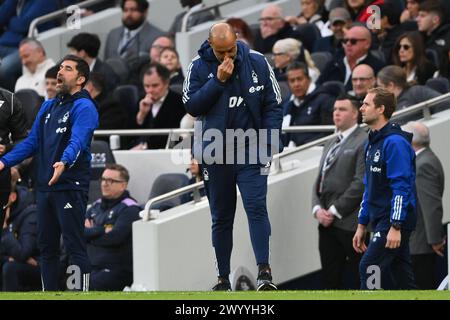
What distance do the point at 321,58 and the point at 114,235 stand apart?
3706 mm

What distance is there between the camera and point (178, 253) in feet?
46.3

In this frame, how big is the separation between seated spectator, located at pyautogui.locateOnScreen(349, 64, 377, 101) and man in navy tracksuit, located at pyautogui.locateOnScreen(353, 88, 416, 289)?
2616mm

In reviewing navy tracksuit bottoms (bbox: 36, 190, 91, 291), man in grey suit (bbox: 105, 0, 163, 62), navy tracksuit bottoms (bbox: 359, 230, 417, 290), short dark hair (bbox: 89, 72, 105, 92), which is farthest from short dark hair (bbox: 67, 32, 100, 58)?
navy tracksuit bottoms (bbox: 359, 230, 417, 290)

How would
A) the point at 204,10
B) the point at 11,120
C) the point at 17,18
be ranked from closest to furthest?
the point at 11,120 < the point at 204,10 < the point at 17,18

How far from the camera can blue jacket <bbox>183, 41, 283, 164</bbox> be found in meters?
11.5

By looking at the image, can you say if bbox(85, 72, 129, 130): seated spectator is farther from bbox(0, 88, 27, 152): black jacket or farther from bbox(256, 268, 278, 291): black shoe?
bbox(256, 268, 278, 291): black shoe

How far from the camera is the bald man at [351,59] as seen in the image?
15.7m

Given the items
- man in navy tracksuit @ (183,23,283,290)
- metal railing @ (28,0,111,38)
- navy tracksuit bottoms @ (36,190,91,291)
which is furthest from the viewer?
metal railing @ (28,0,111,38)

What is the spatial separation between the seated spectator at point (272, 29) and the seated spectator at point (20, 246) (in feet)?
12.2

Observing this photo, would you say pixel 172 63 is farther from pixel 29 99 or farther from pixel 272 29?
pixel 29 99

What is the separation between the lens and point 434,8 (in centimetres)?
1608

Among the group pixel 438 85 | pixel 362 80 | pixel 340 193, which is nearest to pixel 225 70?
pixel 340 193

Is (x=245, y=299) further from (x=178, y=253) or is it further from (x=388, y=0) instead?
(x=388, y=0)
